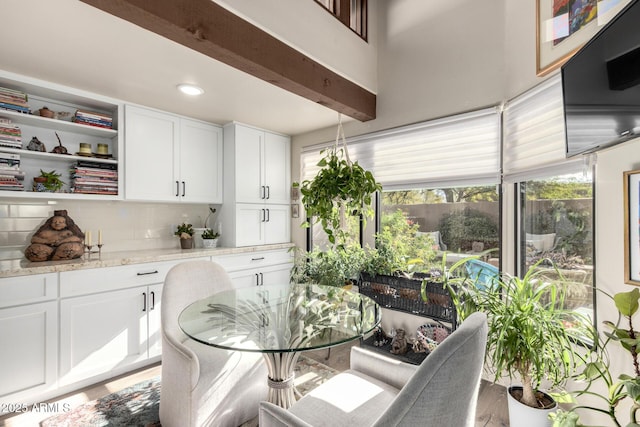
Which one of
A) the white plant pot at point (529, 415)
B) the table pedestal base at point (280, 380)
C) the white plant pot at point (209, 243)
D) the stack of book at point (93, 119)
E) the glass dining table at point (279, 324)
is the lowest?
the white plant pot at point (529, 415)

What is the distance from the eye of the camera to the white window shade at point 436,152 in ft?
7.57

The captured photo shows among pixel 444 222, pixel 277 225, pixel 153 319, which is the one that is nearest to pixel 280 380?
pixel 153 319

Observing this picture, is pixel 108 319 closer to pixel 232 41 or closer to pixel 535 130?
pixel 232 41

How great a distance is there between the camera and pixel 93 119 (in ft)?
8.80

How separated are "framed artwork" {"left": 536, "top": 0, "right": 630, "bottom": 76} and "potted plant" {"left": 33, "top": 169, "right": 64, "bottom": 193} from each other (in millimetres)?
3572

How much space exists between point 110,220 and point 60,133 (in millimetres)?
865

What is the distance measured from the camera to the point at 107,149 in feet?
9.32

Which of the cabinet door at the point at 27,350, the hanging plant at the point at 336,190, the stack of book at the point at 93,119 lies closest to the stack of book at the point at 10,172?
the stack of book at the point at 93,119

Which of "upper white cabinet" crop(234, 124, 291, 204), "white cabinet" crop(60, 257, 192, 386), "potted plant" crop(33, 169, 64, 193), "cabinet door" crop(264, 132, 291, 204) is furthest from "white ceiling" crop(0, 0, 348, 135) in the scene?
"white cabinet" crop(60, 257, 192, 386)

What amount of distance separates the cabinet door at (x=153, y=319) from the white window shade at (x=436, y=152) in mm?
2288

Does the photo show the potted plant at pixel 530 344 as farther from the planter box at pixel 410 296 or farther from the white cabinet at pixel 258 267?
the white cabinet at pixel 258 267

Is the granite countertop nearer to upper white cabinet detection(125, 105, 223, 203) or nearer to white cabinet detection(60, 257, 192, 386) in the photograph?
white cabinet detection(60, 257, 192, 386)

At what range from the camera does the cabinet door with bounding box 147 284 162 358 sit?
260 cm

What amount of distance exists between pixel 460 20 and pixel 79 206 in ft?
12.0
